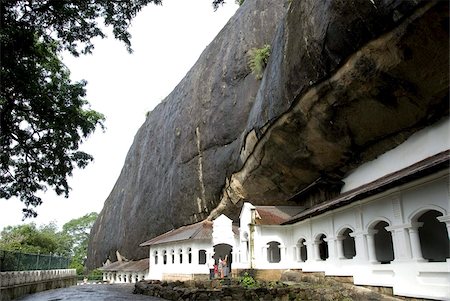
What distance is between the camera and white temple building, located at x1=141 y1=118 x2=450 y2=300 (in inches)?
344

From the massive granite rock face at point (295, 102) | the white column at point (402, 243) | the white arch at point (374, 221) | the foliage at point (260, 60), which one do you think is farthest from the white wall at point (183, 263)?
the white column at point (402, 243)

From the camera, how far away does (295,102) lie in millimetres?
13375

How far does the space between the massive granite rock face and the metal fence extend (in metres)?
9.19

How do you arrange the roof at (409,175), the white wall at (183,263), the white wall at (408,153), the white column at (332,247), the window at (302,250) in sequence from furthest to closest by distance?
the white wall at (183,263)
the window at (302,250)
the white column at (332,247)
the white wall at (408,153)
the roof at (409,175)

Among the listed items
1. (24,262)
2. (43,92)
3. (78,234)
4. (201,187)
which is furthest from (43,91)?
(78,234)

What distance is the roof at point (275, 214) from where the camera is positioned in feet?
58.0

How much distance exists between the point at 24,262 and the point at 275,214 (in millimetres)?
12823

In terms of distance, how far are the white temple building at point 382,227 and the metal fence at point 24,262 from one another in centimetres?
1063

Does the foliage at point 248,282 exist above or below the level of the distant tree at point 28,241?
below

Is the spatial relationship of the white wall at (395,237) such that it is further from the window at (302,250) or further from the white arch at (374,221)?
the window at (302,250)

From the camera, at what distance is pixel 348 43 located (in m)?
10.3

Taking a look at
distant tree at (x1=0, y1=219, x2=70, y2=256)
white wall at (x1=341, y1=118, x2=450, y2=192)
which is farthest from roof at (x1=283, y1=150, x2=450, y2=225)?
distant tree at (x1=0, y1=219, x2=70, y2=256)

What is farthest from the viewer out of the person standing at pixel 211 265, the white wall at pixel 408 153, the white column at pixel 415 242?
the person standing at pixel 211 265

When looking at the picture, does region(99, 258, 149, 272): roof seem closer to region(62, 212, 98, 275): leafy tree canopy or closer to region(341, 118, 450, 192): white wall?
region(341, 118, 450, 192): white wall
